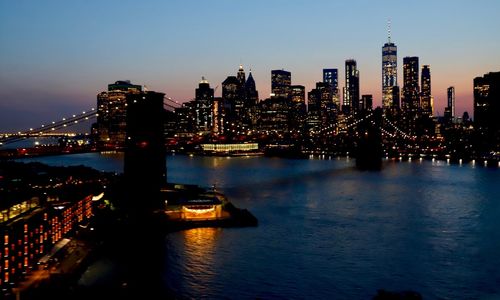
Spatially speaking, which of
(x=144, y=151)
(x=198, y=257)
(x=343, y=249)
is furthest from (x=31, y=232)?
(x=144, y=151)

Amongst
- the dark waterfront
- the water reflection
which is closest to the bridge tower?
the dark waterfront

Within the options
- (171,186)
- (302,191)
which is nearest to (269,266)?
(171,186)

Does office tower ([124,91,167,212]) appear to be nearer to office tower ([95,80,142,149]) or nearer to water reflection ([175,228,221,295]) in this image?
water reflection ([175,228,221,295])

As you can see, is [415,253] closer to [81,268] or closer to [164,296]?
[164,296]

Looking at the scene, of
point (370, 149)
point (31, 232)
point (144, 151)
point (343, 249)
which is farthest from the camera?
point (370, 149)

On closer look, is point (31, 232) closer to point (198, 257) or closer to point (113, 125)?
point (198, 257)

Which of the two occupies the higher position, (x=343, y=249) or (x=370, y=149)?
(x=370, y=149)
